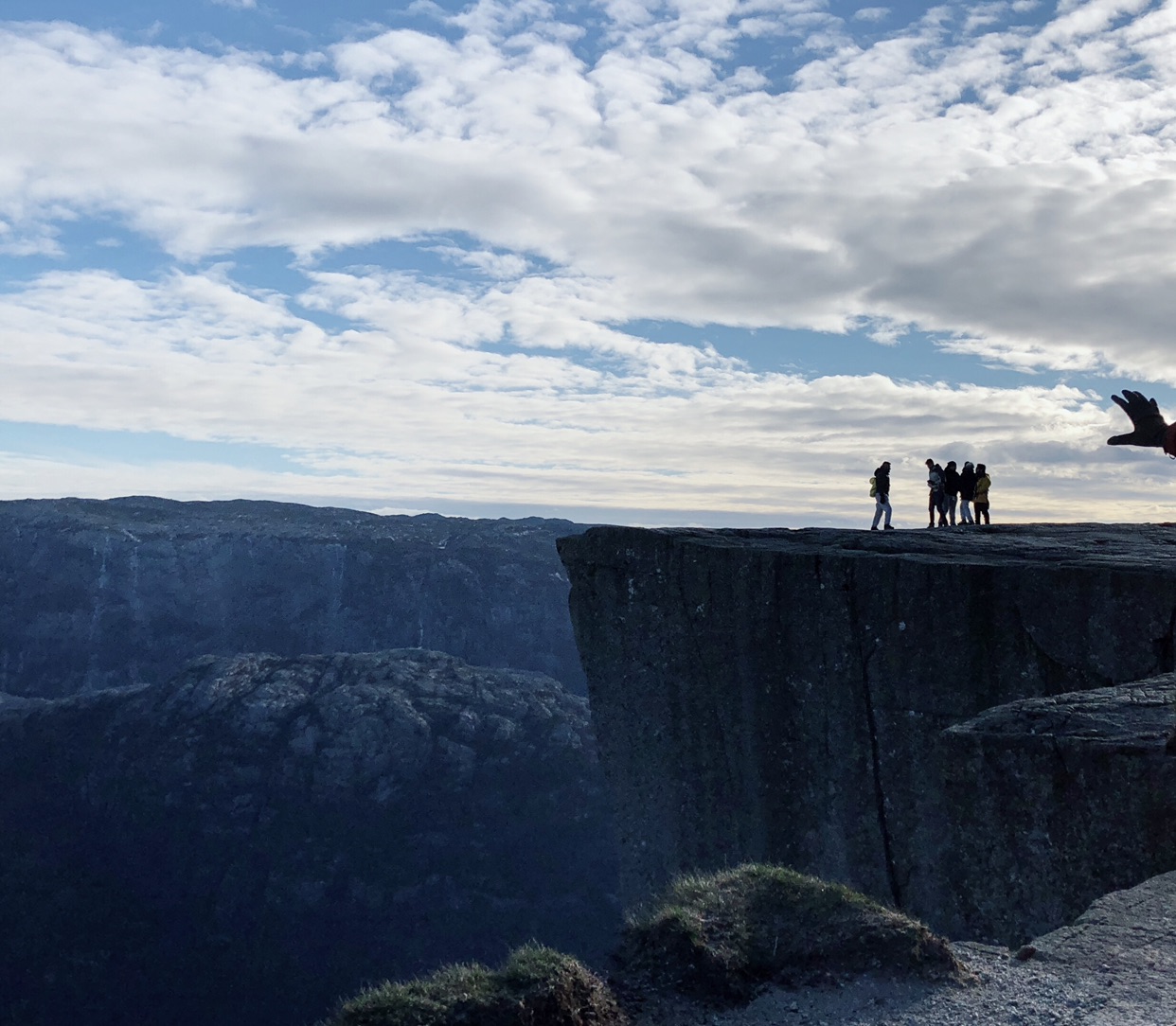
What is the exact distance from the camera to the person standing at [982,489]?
24828mm

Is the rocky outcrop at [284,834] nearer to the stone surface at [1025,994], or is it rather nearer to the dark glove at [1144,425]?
the stone surface at [1025,994]

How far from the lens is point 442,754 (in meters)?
140

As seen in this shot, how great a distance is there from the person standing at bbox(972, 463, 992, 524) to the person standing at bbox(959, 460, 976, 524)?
0.12 m

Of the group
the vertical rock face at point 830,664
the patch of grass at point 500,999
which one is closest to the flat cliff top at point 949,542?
the vertical rock face at point 830,664

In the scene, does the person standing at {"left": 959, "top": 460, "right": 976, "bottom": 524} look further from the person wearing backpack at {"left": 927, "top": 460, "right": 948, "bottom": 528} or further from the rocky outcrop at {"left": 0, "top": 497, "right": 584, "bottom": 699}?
the rocky outcrop at {"left": 0, "top": 497, "right": 584, "bottom": 699}

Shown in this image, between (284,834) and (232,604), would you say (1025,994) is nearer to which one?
(284,834)

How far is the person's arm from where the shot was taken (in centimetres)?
682

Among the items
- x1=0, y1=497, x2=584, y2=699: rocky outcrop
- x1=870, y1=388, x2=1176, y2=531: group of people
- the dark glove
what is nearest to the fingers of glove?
the dark glove

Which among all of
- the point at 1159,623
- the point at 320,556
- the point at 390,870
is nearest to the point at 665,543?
the point at 1159,623

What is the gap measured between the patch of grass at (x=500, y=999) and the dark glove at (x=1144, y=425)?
5.29m

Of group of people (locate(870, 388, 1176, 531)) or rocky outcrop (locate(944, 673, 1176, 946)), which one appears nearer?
rocky outcrop (locate(944, 673, 1176, 946))

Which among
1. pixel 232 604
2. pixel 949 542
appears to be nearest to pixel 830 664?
pixel 949 542

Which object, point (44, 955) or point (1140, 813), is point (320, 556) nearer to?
point (44, 955)

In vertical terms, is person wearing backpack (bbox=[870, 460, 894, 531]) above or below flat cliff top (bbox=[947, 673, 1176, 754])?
above
